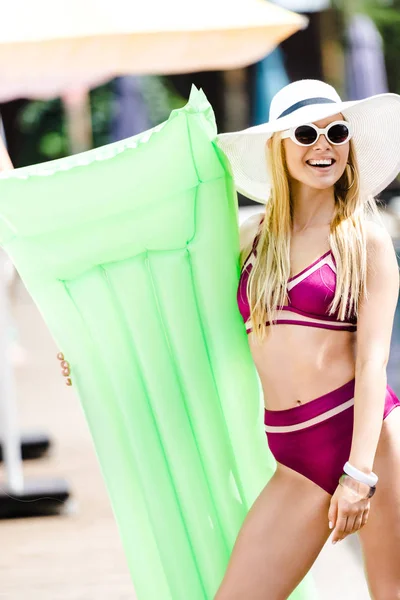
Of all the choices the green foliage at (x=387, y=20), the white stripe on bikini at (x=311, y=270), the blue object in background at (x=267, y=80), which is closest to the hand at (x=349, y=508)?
the white stripe on bikini at (x=311, y=270)

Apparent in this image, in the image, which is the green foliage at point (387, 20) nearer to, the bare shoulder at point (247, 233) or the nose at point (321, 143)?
the bare shoulder at point (247, 233)

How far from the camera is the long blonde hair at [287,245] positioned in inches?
100

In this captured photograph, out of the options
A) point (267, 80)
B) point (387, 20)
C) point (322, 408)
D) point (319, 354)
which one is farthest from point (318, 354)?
point (387, 20)

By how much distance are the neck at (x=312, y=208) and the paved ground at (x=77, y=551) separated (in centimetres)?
175

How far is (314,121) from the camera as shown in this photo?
2604mm

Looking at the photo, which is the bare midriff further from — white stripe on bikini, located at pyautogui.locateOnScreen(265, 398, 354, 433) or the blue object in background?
the blue object in background

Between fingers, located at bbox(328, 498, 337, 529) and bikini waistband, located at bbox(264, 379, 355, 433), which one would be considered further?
bikini waistband, located at bbox(264, 379, 355, 433)

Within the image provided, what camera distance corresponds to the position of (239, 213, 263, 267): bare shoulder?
2.92 m

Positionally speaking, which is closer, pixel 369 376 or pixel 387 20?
pixel 369 376

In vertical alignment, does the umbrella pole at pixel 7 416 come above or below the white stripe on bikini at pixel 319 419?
below

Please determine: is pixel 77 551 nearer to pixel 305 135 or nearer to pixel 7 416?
pixel 7 416

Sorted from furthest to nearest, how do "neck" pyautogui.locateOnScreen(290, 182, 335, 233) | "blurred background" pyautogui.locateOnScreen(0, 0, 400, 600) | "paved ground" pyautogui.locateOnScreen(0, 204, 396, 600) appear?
1. "blurred background" pyautogui.locateOnScreen(0, 0, 400, 600)
2. "paved ground" pyautogui.locateOnScreen(0, 204, 396, 600)
3. "neck" pyautogui.locateOnScreen(290, 182, 335, 233)

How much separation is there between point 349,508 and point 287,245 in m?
0.67

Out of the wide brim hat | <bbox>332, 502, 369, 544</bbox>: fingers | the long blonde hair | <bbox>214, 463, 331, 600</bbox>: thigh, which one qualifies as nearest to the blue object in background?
the wide brim hat
